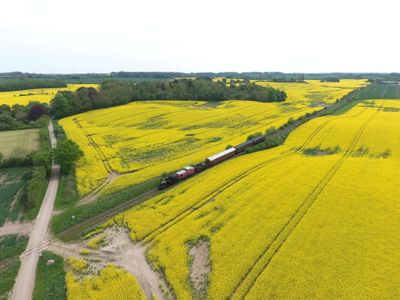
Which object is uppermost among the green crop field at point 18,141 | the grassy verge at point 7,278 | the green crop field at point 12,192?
the grassy verge at point 7,278

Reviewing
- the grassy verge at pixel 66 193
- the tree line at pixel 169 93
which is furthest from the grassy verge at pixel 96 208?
the tree line at pixel 169 93

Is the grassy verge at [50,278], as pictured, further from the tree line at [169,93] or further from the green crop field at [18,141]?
the tree line at [169,93]

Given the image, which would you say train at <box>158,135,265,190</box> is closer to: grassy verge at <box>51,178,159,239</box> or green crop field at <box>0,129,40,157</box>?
grassy verge at <box>51,178,159,239</box>

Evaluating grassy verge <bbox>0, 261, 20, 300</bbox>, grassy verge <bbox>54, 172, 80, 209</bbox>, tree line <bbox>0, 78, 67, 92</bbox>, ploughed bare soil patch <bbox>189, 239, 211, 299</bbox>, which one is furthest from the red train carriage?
tree line <bbox>0, 78, 67, 92</bbox>

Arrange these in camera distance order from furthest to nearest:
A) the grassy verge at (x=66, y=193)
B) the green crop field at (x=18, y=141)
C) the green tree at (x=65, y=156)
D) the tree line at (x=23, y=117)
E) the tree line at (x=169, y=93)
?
the tree line at (x=169, y=93) → the tree line at (x=23, y=117) → the green crop field at (x=18, y=141) → the green tree at (x=65, y=156) → the grassy verge at (x=66, y=193)

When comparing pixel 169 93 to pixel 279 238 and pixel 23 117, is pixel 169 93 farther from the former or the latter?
pixel 279 238

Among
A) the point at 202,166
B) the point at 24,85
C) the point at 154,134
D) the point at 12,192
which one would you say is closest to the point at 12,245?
the point at 12,192
